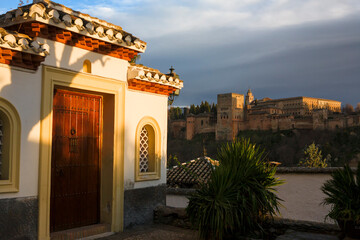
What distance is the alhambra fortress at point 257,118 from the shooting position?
6369 cm

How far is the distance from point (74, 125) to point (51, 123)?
710 millimetres

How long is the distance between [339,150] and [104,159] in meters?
54.3

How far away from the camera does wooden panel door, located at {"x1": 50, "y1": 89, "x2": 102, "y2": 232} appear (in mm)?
5637

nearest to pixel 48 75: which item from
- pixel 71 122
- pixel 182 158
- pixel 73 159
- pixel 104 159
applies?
pixel 71 122

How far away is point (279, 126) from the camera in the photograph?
66938mm

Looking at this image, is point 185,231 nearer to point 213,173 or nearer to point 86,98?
point 213,173

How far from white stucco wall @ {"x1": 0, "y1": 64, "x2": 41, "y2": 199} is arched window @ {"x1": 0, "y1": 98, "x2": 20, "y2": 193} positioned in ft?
0.19

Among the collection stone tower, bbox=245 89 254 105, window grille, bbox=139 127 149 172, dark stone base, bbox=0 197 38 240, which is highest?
stone tower, bbox=245 89 254 105

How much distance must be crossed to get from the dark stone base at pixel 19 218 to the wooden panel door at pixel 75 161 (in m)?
0.59

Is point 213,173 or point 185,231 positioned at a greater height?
point 213,173

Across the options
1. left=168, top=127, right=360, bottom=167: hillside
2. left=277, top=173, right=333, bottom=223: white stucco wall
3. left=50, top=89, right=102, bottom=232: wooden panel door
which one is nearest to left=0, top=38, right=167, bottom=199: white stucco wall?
left=50, top=89, right=102, bottom=232: wooden panel door

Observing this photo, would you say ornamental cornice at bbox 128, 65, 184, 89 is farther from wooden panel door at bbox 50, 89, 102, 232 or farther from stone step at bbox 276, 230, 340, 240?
stone step at bbox 276, 230, 340, 240

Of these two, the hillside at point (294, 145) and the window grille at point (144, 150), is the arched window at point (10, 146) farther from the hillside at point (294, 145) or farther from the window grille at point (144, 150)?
the hillside at point (294, 145)

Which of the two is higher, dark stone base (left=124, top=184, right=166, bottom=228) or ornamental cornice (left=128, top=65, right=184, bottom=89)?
ornamental cornice (left=128, top=65, right=184, bottom=89)
